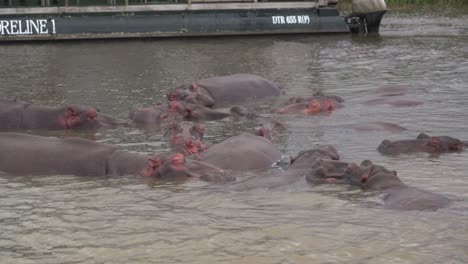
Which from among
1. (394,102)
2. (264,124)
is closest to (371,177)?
(264,124)

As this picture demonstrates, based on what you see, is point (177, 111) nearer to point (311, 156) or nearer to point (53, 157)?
point (53, 157)

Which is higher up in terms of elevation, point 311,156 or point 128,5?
point 128,5

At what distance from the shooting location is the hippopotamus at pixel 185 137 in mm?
9125

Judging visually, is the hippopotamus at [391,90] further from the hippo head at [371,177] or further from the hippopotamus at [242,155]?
the hippo head at [371,177]

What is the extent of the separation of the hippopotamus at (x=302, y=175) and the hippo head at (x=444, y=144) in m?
1.36

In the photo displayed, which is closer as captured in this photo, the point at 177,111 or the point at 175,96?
the point at 177,111

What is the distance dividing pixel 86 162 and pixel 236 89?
547cm

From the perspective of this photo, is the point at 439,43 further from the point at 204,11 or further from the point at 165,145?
the point at 165,145

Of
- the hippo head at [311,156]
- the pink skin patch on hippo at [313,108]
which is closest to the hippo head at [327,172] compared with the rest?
the hippo head at [311,156]

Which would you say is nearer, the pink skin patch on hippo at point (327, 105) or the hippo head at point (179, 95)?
the pink skin patch on hippo at point (327, 105)

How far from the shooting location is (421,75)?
16.0 metres

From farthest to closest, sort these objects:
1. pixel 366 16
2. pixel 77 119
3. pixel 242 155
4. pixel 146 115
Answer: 1. pixel 366 16
2. pixel 146 115
3. pixel 77 119
4. pixel 242 155

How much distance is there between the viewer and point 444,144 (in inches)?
365

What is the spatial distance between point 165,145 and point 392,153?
2.46 metres
